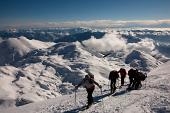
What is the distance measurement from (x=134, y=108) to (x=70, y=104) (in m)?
8.84

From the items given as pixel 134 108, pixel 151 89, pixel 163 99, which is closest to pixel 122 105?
pixel 134 108

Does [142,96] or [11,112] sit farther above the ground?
[142,96]

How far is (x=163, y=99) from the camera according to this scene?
23.2 meters

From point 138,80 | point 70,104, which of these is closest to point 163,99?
point 138,80

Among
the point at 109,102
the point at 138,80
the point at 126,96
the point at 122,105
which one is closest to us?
the point at 122,105

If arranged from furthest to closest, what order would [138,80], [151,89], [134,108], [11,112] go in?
[11,112], [138,80], [151,89], [134,108]

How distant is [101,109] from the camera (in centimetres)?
2281

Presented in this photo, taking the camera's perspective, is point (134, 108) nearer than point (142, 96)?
Yes

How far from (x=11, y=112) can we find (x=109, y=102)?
12901mm

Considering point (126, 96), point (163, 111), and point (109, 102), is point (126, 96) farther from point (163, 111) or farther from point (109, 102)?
point (163, 111)

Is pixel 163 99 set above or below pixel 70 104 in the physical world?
above

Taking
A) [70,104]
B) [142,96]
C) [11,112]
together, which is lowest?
[11,112]

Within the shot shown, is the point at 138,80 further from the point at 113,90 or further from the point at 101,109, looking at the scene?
the point at 101,109

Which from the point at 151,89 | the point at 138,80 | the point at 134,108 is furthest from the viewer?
the point at 138,80
